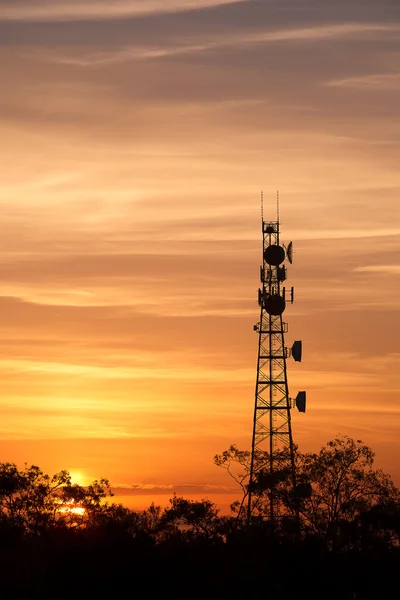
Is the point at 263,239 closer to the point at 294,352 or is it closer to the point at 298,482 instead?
the point at 294,352

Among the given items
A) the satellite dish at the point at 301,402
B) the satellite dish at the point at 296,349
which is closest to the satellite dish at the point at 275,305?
the satellite dish at the point at 296,349

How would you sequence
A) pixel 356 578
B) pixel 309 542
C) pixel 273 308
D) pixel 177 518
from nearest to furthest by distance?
pixel 356 578, pixel 309 542, pixel 273 308, pixel 177 518

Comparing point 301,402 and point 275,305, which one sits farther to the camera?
point 275,305

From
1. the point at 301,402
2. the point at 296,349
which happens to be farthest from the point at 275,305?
the point at 301,402

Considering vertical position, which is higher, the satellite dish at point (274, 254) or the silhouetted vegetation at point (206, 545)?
the satellite dish at point (274, 254)

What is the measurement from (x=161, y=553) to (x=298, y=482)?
1612cm

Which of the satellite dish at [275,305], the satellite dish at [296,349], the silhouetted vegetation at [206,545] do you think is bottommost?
the silhouetted vegetation at [206,545]

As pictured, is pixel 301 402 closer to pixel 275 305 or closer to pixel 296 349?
pixel 296 349

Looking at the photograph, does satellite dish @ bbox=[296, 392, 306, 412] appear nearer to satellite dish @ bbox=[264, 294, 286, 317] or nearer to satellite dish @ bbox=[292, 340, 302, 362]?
satellite dish @ bbox=[292, 340, 302, 362]

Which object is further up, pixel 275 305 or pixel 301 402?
pixel 275 305

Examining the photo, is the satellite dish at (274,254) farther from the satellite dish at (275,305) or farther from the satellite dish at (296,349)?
the satellite dish at (296,349)

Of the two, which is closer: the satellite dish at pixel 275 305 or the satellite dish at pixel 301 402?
the satellite dish at pixel 301 402

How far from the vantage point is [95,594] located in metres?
71.6

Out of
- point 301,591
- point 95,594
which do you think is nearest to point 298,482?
point 301,591
